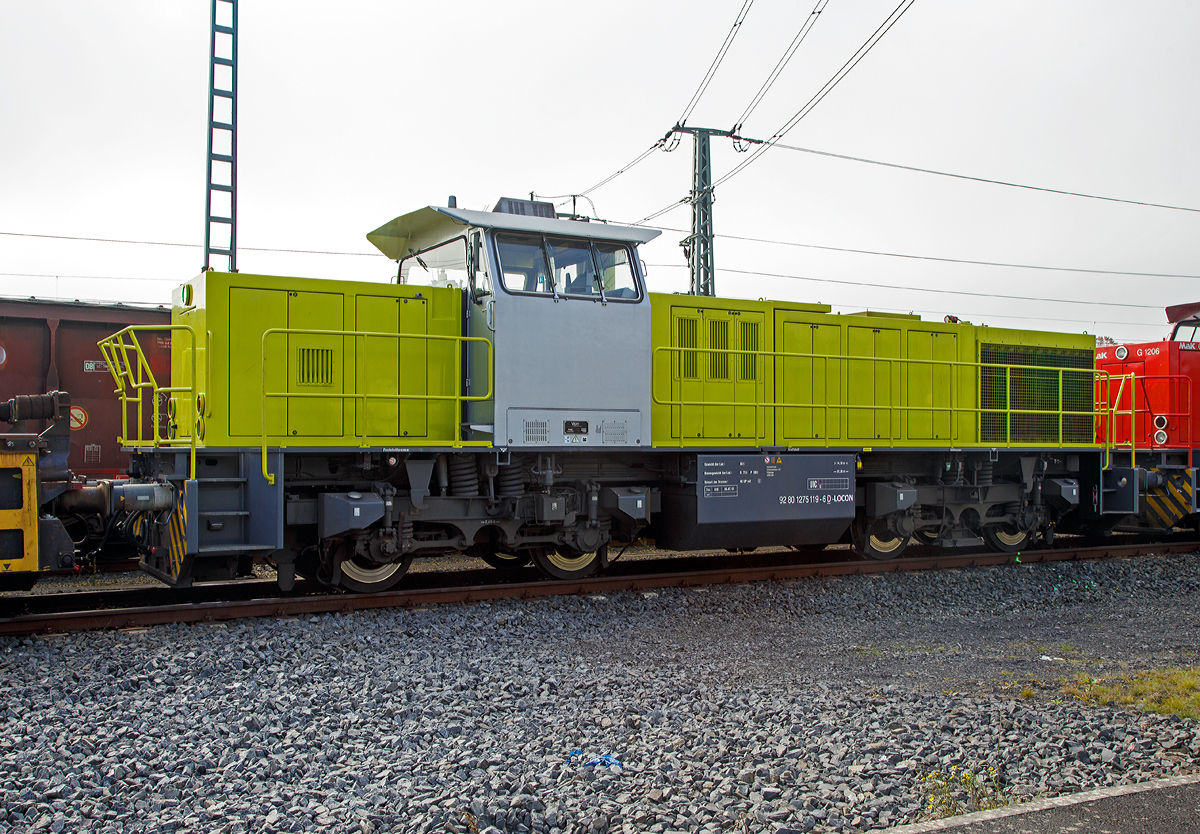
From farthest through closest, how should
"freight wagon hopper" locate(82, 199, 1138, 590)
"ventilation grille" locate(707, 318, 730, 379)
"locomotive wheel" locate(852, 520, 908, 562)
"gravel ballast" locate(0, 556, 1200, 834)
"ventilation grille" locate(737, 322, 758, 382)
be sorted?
"locomotive wheel" locate(852, 520, 908, 562), "ventilation grille" locate(737, 322, 758, 382), "ventilation grille" locate(707, 318, 730, 379), "freight wagon hopper" locate(82, 199, 1138, 590), "gravel ballast" locate(0, 556, 1200, 834)

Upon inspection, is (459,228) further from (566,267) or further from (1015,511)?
(1015,511)

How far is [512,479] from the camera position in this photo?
8.36m

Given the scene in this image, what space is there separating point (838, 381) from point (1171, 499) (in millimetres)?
6194

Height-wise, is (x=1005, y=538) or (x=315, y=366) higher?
(x=315, y=366)

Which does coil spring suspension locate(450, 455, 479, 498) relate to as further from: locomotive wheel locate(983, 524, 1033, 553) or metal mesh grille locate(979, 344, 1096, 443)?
locomotive wheel locate(983, 524, 1033, 553)

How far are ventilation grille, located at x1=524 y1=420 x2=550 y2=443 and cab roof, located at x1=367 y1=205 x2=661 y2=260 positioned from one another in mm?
1876

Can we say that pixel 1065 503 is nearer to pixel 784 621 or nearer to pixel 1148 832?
pixel 784 621

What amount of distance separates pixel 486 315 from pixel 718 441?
9.69ft

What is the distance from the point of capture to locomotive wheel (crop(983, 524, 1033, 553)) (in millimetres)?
11188

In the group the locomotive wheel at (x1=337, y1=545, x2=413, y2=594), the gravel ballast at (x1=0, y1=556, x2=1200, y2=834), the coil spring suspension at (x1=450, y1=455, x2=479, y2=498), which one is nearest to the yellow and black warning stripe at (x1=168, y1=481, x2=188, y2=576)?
the gravel ballast at (x1=0, y1=556, x2=1200, y2=834)

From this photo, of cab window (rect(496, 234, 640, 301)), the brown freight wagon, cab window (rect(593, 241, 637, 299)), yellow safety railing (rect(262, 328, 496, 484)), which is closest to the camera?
yellow safety railing (rect(262, 328, 496, 484))

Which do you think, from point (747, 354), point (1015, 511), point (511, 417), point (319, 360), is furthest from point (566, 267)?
point (1015, 511)

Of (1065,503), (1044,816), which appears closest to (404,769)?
(1044,816)

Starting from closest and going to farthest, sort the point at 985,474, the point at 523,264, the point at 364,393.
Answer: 1. the point at 364,393
2. the point at 523,264
3. the point at 985,474
